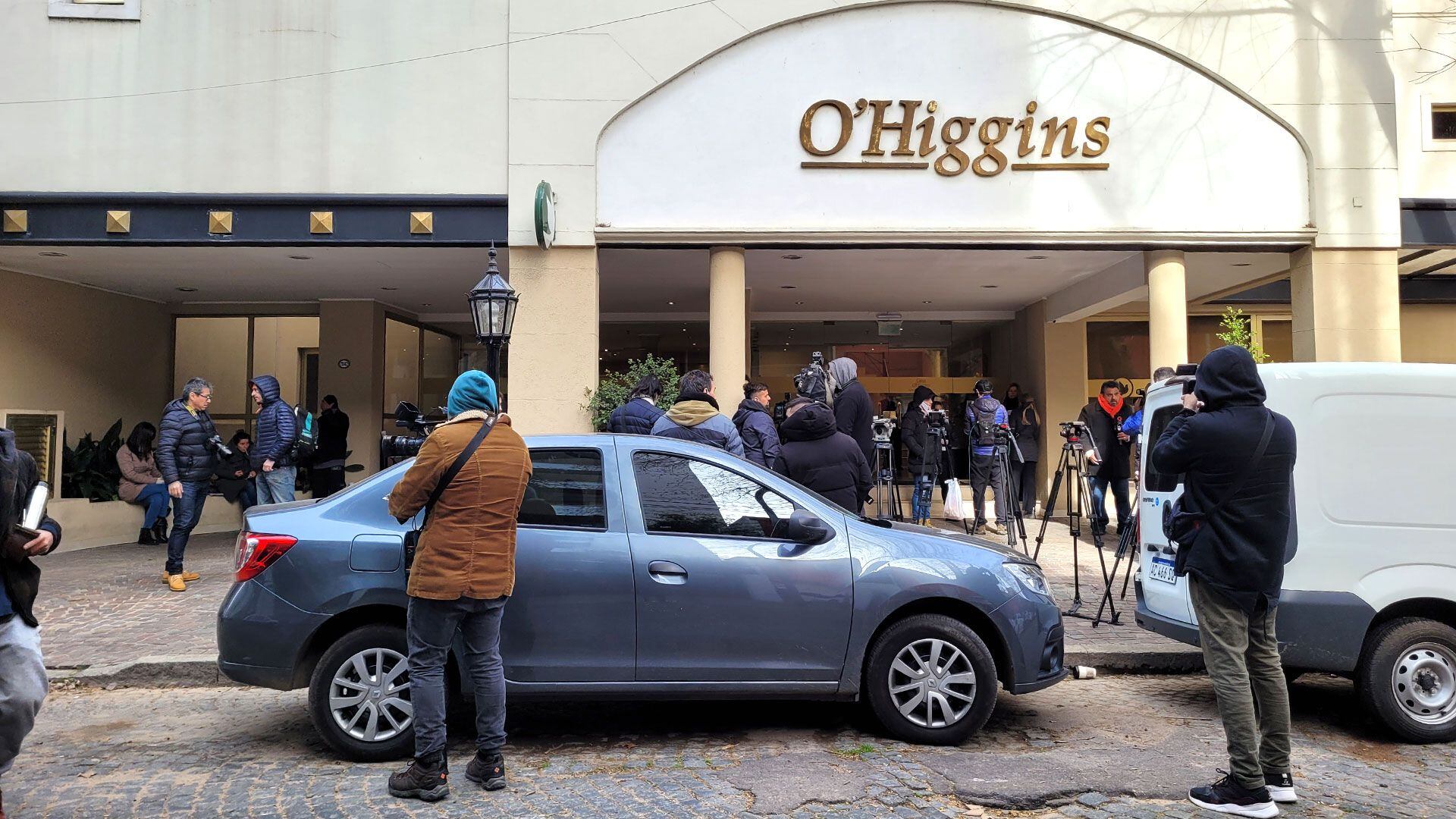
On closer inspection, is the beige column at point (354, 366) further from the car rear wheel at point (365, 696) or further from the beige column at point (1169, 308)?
the beige column at point (1169, 308)

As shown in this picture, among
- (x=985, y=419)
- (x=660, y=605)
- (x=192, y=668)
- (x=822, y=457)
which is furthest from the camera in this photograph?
(x=985, y=419)

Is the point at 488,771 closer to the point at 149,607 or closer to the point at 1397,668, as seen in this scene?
the point at 1397,668

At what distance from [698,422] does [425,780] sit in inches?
142

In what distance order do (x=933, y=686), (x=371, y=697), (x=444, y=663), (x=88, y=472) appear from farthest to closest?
(x=88, y=472)
(x=933, y=686)
(x=371, y=697)
(x=444, y=663)

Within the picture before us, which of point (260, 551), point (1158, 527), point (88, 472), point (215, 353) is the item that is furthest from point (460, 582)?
point (215, 353)

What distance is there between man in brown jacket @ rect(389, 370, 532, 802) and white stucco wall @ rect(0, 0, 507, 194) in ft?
24.1

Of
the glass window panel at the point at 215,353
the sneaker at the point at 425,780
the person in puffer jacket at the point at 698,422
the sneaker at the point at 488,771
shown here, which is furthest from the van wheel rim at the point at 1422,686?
the glass window panel at the point at 215,353

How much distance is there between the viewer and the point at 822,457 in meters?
6.50

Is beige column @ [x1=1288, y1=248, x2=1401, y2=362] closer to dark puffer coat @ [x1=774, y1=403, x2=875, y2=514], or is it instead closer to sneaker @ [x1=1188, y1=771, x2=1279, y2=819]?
dark puffer coat @ [x1=774, y1=403, x2=875, y2=514]

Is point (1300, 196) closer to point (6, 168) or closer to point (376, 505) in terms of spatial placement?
point (376, 505)

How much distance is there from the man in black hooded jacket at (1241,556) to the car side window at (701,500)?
1.99m

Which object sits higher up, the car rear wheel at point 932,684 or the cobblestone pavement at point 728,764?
the car rear wheel at point 932,684

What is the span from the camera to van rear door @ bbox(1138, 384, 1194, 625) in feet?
17.8

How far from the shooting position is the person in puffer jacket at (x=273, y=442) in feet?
30.7
